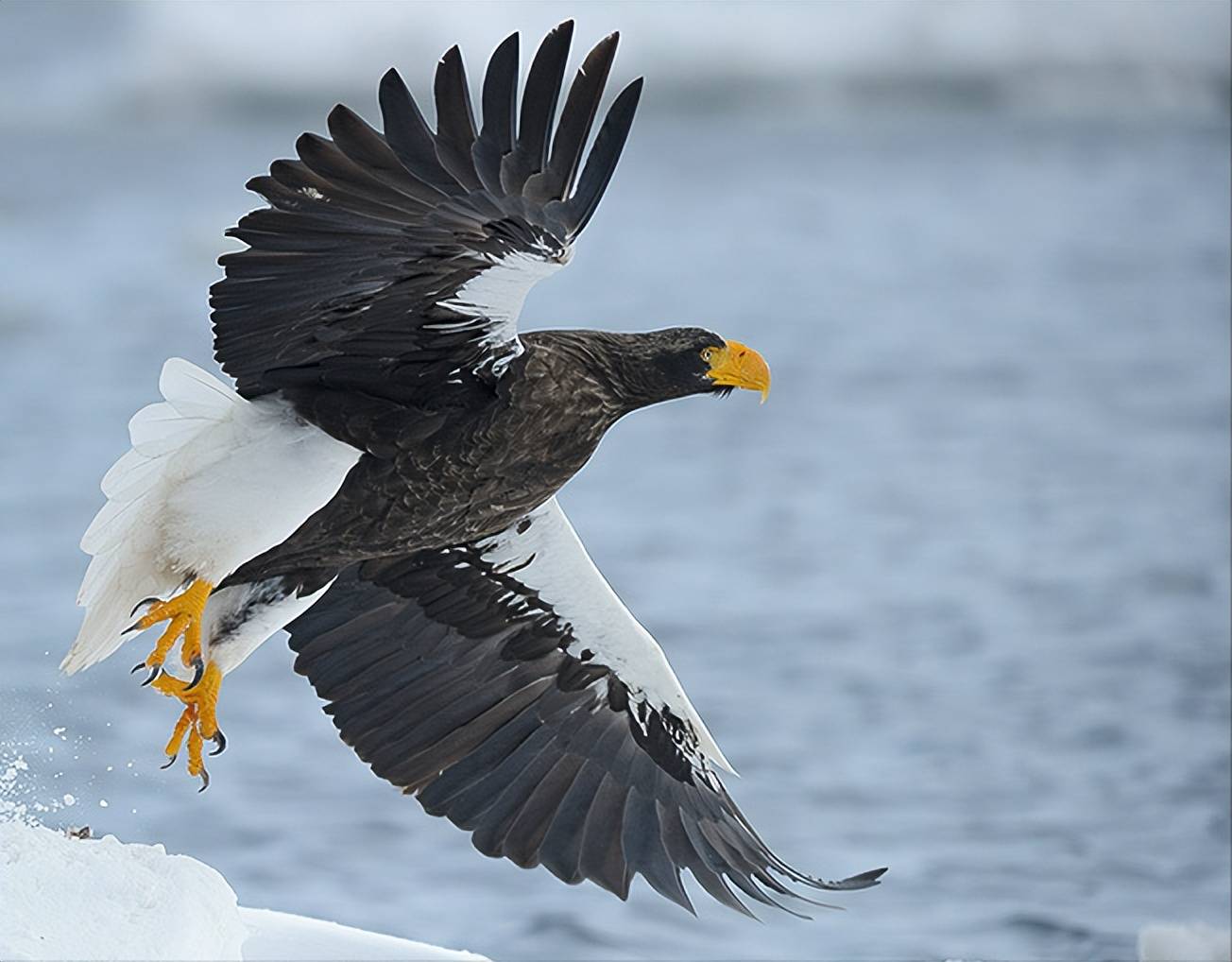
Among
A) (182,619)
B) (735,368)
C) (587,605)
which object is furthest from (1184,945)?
(182,619)

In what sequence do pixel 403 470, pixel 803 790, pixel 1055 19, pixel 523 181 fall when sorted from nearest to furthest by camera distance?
pixel 523 181
pixel 403 470
pixel 803 790
pixel 1055 19

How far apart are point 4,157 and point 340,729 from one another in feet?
35.5

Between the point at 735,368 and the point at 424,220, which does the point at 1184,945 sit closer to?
the point at 735,368

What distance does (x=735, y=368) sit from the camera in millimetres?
3988

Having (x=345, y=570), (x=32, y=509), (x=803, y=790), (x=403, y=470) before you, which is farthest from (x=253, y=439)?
(x=32, y=509)

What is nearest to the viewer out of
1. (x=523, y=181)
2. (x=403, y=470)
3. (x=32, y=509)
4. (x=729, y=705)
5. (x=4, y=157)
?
(x=523, y=181)

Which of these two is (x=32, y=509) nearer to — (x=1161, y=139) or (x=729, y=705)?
(x=729, y=705)

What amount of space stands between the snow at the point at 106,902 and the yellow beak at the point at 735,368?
4.42 feet

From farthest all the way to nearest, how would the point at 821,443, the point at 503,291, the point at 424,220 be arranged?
the point at 821,443
the point at 503,291
the point at 424,220

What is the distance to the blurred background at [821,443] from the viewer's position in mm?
5453

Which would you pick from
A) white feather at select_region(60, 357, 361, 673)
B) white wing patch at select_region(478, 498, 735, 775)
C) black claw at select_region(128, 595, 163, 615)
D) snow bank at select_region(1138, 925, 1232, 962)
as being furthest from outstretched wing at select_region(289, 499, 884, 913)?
snow bank at select_region(1138, 925, 1232, 962)

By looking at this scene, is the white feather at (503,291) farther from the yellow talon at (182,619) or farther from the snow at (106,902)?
the snow at (106,902)

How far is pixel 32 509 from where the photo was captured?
8250 millimetres

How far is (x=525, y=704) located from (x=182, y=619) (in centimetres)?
87
